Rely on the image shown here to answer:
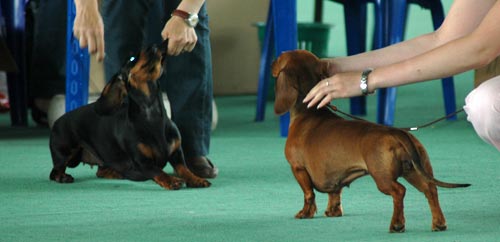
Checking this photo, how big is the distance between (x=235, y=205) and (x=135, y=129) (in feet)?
1.53

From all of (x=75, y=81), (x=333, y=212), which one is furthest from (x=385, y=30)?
(x=333, y=212)

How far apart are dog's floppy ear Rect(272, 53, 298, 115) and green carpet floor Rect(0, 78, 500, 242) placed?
264 mm

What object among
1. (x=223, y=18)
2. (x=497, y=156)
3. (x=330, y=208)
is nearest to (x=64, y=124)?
(x=330, y=208)

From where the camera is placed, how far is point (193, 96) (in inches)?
130

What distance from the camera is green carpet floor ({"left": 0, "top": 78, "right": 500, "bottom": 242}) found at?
2.31m

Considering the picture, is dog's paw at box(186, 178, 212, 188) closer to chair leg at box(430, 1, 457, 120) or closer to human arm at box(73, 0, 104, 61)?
human arm at box(73, 0, 104, 61)

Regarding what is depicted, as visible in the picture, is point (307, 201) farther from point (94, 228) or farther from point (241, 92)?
point (241, 92)

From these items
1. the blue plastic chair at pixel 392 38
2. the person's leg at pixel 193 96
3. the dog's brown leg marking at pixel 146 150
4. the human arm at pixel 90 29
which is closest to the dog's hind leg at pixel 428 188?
the human arm at pixel 90 29

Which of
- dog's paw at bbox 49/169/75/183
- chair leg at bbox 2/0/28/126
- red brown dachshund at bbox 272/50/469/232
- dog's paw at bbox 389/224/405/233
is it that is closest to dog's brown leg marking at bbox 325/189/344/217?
red brown dachshund at bbox 272/50/469/232

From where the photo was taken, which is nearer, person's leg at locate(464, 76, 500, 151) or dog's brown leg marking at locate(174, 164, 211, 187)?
person's leg at locate(464, 76, 500, 151)

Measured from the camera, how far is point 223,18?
6.31m

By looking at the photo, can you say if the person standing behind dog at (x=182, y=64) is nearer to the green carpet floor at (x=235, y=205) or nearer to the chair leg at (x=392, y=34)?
the green carpet floor at (x=235, y=205)

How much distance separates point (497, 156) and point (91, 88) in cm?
170

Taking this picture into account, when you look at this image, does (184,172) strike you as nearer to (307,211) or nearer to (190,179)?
(190,179)
